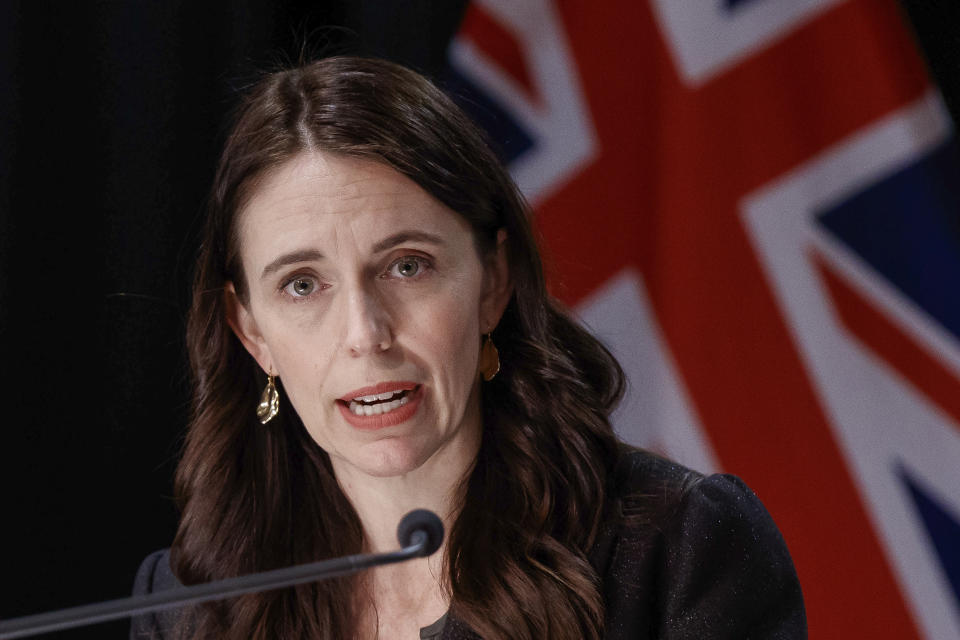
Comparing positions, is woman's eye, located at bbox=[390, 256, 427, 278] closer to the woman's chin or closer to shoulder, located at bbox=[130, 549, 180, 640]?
Answer: the woman's chin

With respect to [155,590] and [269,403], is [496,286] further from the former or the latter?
[155,590]

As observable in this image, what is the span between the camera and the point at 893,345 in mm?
2014

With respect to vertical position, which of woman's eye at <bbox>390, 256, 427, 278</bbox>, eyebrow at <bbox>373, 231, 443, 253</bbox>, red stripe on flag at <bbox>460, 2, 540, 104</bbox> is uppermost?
red stripe on flag at <bbox>460, 2, 540, 104</bbox>

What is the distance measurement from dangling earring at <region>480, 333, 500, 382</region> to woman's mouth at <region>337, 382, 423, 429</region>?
16cm

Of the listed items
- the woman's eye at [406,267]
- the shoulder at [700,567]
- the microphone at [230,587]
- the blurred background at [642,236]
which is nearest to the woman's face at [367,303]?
the woman's eye at [406,267]

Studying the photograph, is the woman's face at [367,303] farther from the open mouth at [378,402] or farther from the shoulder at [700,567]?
the shoulder at [700,567]

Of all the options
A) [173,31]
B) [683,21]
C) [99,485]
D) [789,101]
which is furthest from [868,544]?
[173,31]

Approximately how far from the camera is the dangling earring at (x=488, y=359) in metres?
1.45

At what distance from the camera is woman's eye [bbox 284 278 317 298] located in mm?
1311

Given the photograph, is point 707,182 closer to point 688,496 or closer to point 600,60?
point 600,60

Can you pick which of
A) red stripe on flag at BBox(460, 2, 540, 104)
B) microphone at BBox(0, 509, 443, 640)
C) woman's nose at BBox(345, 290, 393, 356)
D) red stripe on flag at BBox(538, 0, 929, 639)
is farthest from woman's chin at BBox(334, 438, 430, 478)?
red stripe on flag at BBox(460, 2, 540, 104)

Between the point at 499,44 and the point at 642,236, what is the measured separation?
0.43 meters

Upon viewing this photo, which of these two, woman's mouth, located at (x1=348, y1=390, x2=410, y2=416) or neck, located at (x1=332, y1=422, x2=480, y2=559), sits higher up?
woman's mouth, located at (x1=348, y1=390, x2=410, y2=416)

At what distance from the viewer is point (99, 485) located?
1952 millimetres
